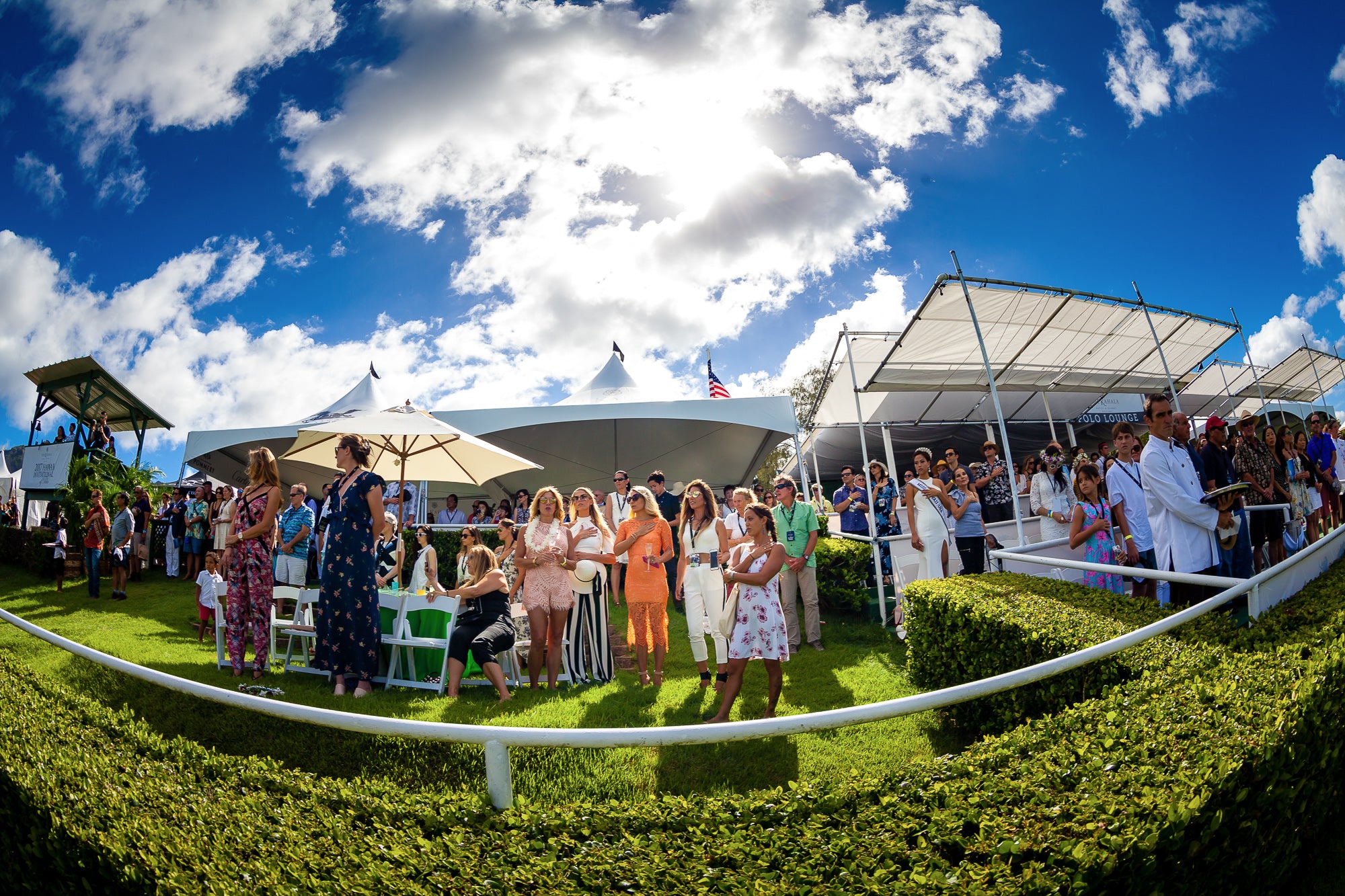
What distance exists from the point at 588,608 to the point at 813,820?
4647mm

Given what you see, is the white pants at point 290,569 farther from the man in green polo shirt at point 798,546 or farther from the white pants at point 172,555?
the white pants at point 172,555

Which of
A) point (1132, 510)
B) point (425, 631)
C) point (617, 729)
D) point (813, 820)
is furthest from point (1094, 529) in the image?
point (425, 631)

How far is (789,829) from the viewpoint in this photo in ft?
6.29

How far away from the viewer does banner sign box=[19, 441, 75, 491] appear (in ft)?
61.5

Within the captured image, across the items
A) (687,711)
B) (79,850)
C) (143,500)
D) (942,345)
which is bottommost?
(687,711)

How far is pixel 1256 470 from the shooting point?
715 centimetres

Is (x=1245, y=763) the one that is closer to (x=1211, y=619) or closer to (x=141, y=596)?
(x=1211, y=619)

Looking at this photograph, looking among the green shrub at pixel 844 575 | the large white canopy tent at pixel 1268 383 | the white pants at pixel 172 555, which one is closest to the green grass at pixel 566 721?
the green shrub at pixel 844 575

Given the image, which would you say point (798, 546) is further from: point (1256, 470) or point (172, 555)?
point (172, 555)

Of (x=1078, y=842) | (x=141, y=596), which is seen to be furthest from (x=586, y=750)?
(x=141, y=596)

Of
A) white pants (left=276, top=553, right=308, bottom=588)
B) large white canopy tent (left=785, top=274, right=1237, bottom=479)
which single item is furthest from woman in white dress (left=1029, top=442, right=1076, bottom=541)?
white pants (left=276, top=553, right=308, bottom=588)

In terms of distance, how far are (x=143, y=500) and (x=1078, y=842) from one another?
608 inches

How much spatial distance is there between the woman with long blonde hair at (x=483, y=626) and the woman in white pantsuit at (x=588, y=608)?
2.36 ft

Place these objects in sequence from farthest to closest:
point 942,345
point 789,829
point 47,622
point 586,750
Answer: point 942,345 → point 47,622 → point 586,750 → point 789,829
